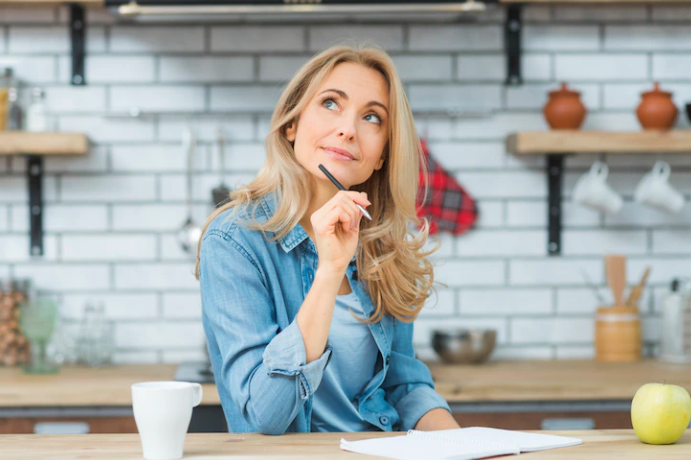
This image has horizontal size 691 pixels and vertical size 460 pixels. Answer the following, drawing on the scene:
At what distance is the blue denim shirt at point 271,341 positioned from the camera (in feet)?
4.81

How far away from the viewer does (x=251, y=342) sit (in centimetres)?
151

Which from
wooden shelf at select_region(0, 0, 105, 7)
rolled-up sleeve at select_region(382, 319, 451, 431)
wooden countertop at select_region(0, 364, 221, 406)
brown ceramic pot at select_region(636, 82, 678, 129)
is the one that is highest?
wooden shelf at select_region(0, 0, 105, 7)

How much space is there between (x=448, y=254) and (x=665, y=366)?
0.90 meters

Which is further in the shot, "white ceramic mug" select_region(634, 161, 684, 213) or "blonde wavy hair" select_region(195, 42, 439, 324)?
"white ceramic mug" select_region(634, 161, 684, 213)

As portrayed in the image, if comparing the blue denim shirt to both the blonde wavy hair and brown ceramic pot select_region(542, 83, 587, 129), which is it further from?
brown ceramic pot select_region(542, 83, 587, 129)

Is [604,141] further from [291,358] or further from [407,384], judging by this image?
[291,358]

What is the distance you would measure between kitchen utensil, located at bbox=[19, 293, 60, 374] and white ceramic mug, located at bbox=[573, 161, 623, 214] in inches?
78.9

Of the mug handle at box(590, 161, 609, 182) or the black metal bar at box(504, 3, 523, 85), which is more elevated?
the black metal bar at box(504, 3, 523, 85)

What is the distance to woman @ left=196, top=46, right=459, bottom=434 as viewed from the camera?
1496 millimetres

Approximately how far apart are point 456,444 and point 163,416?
1.56 feet

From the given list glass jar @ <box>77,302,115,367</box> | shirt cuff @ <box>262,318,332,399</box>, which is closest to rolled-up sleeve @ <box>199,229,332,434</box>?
shirt cuff @ <box>262,318,332,399</box>

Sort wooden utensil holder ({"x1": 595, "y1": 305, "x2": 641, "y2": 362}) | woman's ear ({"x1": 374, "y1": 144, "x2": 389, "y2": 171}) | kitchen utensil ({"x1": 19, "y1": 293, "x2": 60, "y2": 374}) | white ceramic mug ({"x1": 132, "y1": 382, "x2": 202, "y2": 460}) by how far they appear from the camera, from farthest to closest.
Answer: wooden utensil holder ({"x1": 595, "y1": 305, "x2": 641, "y2": 362}), kitchen utensil ({"x1": 19, "y1": 293, "x2": 60, "y2": 374}), woman's ear ({"x1": 374, "y1": 144, "x2": 389, "y2": 171}), white ceramic mug ({"x1": 132, "y1": 382, "x2": 202, "y2": 460})

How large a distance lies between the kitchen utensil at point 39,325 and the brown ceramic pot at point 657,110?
7.50ft

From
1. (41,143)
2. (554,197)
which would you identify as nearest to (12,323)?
(41,143)
